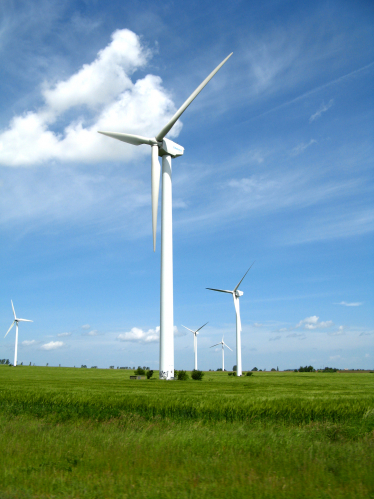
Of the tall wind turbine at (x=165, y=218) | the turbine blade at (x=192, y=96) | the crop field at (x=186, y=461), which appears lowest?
the crop field at (x=186, y=461)

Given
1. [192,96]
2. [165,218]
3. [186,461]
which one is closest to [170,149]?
[192,96]

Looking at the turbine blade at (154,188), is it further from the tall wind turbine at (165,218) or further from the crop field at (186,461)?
the crop field at (186,461)

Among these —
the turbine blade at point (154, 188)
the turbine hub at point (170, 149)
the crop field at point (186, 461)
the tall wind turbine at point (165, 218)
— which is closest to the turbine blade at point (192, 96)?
the tall wind turbine at point (165, 218)

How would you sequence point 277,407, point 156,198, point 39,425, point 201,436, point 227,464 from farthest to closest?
point 156,198
point 277,407
point 39,425
point 201,436
point 227,464

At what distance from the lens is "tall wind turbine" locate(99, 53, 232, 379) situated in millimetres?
49094

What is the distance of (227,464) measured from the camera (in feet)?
34.0

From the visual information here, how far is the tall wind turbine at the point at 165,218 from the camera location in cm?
4909

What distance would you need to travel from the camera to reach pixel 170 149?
57500 millimetres

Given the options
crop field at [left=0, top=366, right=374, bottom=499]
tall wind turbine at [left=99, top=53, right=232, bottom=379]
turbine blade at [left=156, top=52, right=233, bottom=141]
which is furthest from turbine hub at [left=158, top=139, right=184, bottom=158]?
crop field at [left=0, top=366, right=374, bottom=499]

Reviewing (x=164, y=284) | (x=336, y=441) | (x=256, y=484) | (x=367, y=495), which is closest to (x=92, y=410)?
(x=336, y=441)

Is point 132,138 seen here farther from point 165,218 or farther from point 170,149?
point 165,218

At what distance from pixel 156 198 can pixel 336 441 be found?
3866cm

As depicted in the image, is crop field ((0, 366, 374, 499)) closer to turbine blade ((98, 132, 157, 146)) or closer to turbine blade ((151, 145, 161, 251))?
turbine blade ((151, 145, 161, 251))

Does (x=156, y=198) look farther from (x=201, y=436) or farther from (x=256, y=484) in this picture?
(x=256, y=484)
